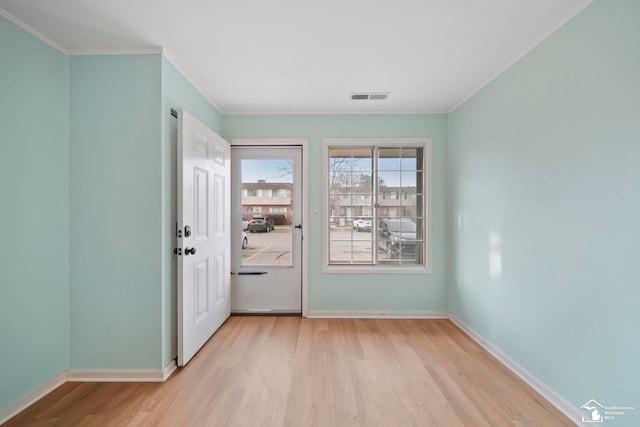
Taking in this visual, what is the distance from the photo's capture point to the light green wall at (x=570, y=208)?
1.50m

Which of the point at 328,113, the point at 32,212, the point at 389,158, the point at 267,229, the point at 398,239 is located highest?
the point at 328,113

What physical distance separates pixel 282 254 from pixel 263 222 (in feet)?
1.53

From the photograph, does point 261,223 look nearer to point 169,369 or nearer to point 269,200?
point 269,200

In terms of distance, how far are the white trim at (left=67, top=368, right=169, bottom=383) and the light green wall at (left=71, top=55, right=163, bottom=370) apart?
49mm

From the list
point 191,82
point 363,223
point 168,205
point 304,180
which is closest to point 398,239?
point 363,223

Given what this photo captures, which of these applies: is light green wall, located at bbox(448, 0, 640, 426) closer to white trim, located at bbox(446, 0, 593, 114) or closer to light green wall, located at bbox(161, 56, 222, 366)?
white trim, located at bbox(446, 0, 593, 114)

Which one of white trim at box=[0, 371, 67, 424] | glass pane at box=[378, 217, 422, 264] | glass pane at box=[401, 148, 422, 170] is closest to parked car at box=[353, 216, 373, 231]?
glass pane at box=[378, 217, 422, 264]

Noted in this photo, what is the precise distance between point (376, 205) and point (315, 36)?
6.88ft

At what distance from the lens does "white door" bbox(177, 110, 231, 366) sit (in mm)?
2336

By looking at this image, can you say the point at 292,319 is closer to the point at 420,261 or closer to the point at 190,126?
the point at 420,261

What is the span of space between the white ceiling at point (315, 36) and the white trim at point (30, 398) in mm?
2435

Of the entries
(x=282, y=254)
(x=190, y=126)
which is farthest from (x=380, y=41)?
(x=282, y=254)

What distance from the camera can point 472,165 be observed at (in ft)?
9.82

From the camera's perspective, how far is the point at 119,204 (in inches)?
87.0
